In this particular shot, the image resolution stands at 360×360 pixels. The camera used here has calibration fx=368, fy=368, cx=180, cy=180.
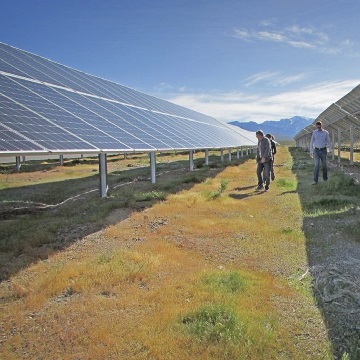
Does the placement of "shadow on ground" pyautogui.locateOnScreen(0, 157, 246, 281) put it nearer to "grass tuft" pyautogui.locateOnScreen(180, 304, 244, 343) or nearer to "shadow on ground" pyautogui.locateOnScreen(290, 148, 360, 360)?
"grass tuft" pyautogui.locateOnScreen(180, 304, 244, 343)

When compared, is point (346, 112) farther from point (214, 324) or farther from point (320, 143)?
point (214, 324)

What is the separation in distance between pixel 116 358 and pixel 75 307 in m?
1.24

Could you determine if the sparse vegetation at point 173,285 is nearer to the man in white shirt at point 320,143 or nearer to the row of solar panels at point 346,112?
the man in white shirt at point 320,143

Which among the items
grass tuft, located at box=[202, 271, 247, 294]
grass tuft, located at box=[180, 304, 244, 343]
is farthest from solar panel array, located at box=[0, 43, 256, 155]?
grass tuft, located at box=[180, 304, 244, 343]

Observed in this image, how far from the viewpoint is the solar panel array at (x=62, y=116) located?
26.5 ft

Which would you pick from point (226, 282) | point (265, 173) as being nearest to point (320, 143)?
point (265, 173)

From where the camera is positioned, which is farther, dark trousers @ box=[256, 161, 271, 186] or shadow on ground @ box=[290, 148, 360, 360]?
dark trousers @ box=[256, 161, 271, 186]

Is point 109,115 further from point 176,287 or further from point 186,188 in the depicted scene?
point 176,287

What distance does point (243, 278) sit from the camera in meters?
5.23

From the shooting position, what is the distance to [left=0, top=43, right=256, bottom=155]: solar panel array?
26.5ft

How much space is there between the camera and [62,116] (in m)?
10.4

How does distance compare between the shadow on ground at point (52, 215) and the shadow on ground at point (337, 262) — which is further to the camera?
the shadow on ground at point (52, 215)

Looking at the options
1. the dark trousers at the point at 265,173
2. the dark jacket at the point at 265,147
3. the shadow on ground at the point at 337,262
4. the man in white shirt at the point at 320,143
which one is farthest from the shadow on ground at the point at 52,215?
the man in white shirt at the point at 320,143

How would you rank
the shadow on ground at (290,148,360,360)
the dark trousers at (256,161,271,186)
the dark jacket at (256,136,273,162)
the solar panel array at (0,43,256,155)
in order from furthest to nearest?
1. the dark trousers at (256,161,271,186)
2. the dark jacket at (256,136,273,162)
3. the solar panel array at (0,43,256,155)
4. the shadow on ground at (290,148,360,360)
